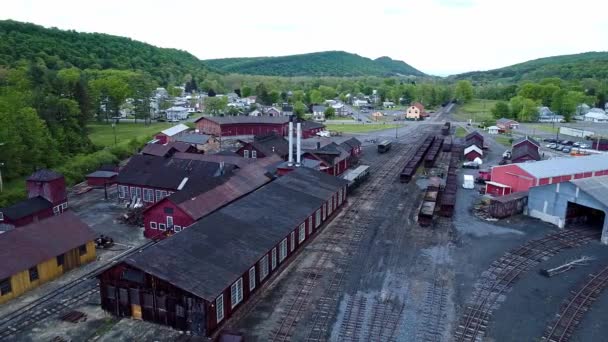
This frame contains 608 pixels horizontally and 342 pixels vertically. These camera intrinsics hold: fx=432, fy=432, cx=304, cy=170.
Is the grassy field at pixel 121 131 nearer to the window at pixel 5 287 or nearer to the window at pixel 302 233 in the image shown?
the window at pixel 5 287

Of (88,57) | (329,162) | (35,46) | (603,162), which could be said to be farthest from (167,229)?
(88,57)

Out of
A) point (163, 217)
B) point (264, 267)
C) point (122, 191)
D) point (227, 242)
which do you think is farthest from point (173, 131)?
point (264, 267)

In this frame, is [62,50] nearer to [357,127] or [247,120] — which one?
[247,120]

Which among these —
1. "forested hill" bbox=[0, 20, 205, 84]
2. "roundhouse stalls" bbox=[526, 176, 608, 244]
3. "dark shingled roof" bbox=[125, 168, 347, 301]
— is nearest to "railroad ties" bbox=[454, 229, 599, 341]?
"roundhouse stalls" bbox=[526, 176, 608, 244]

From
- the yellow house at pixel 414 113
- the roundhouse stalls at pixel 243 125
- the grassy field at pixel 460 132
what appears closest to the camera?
the roundhouse stalls at pixel 243 125

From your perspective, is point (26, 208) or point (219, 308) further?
point (26, 208)

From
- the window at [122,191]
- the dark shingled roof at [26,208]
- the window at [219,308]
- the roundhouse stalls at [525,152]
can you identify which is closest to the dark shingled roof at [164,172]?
the window at [122,191]
